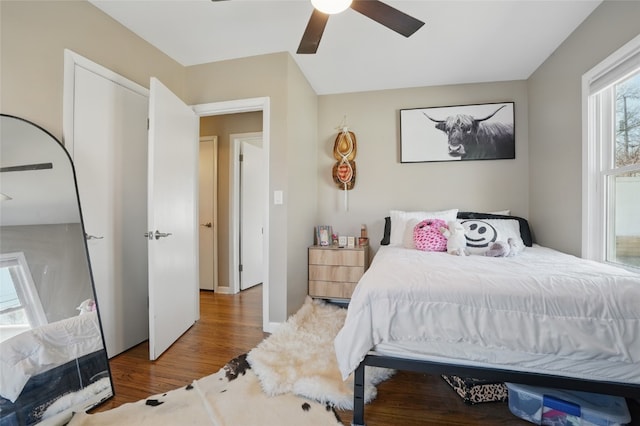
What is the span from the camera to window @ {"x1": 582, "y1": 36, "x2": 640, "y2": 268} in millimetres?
1694

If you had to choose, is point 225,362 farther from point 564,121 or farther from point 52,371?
point 564,121

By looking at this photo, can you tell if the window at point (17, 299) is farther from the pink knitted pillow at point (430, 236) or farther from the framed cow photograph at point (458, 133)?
the framed cow photograph at point (458, 133)

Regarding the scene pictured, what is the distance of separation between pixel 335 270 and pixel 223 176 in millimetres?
2000

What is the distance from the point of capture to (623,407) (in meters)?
1.23

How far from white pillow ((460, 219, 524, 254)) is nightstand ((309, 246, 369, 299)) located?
40.0 inches

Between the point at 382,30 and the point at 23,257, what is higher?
the point at 382,30

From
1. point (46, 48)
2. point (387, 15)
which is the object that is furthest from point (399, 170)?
point (46, 48)

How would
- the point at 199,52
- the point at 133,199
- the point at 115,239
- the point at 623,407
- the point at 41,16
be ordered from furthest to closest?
the point at 199,52, the point at 133,199, the point at 115,239, the point at 41,16, the point at 623,407

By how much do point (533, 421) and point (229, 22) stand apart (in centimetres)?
312

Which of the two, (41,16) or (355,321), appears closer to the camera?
(355,321)

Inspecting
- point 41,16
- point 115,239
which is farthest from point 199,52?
point 115,239

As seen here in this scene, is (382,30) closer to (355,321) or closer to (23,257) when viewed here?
(355,321)

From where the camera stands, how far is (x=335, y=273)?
9.32 ft

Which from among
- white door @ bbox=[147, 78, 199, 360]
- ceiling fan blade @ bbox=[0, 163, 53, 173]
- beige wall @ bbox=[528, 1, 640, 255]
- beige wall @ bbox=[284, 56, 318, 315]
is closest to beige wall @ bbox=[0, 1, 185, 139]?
ceiling fan blade @ bbox=[0, 163, 53, 173]
